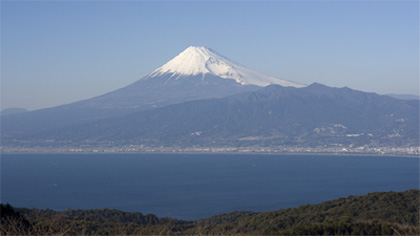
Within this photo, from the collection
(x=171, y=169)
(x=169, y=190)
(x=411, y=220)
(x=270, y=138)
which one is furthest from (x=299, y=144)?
(x=411, y=220)

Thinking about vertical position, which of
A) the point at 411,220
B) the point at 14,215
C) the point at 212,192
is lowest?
the point at 212,192

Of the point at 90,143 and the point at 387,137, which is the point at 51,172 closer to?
the point at 90,143

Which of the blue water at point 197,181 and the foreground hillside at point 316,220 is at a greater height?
the foreground hillside at point 316,220

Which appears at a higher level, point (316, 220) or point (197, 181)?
point (316, 220)

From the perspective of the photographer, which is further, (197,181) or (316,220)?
(197,181)

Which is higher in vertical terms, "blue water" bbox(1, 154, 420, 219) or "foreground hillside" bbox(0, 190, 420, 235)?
"foreground hillside" bbox(0, 190, 420, 235)

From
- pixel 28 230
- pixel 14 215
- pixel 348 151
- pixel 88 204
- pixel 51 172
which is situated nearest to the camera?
pixel 28 230

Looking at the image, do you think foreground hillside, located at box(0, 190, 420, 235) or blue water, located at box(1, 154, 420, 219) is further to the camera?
blue water, located at box(1, 154, 420, 219)

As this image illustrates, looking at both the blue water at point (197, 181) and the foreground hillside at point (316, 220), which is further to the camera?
the blue water at point (197, 181)
